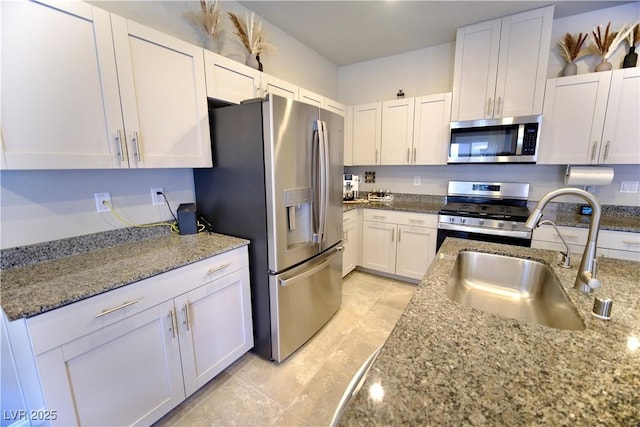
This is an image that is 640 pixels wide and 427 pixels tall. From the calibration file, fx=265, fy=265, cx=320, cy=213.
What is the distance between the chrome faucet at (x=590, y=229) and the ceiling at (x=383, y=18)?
84.4 inches

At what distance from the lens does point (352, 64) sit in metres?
3.63

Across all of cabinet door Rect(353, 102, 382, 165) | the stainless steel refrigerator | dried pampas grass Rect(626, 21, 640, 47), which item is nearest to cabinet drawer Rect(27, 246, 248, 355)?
the stainless steel refrigerator

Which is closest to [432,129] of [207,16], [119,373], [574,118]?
[574,118]

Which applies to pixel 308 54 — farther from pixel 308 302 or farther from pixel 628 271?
pixel 628 271

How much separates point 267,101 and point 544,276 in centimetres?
169

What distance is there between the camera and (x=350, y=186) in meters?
3.61

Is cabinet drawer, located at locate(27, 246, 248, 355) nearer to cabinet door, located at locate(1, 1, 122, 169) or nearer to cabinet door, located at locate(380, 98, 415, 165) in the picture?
cabinet door, located at locate(1, 1, 122, 169)

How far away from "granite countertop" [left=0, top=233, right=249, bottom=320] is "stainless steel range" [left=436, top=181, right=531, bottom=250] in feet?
6.75

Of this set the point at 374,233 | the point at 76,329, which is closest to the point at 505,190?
the point at 374,233

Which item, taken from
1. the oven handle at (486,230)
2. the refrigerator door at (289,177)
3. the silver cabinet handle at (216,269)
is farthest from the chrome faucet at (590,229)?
the oven handle at (486,230)

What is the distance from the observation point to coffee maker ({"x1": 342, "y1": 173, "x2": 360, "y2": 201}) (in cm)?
358

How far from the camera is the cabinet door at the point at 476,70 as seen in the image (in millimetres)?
2500

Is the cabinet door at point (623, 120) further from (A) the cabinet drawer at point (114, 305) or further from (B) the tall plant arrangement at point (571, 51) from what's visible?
(A) the cabinet drawer at point (114, 305)

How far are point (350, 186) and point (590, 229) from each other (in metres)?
2.77
